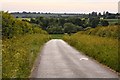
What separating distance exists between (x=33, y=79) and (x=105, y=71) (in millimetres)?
4852

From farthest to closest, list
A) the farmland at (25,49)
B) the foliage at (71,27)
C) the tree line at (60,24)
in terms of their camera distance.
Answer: the tree line at (60,24), the foliage at (71,27), the farmland at (25,49)

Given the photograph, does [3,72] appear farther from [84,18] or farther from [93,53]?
[84,18]

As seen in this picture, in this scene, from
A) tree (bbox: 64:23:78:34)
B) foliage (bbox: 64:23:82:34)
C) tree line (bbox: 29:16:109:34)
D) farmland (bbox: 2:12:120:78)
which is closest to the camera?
farmland (bbox: 2:12:120:78)

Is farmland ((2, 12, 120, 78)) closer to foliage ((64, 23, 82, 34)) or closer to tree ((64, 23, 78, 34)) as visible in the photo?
foliage ((64, 23, 82, 34))

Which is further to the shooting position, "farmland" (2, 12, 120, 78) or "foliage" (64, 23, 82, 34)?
"foliage" (64, 23, 82, 34)

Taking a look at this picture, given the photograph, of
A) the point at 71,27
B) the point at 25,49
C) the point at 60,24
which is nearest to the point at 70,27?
the point at 71,27

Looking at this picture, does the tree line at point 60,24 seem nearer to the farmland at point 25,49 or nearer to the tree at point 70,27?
the tree at point 70,27

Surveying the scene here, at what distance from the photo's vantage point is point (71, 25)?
6624 inches

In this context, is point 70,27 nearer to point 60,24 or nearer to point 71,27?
point 71,27

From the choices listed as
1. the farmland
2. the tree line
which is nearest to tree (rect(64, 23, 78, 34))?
the tree line

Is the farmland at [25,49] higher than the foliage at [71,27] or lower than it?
higher

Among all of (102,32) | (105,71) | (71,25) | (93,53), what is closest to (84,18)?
(71,25)

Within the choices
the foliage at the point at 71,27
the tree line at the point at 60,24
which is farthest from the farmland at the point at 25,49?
the tree line at the point at 60,24

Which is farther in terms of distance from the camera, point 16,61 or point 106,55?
point 106,55
